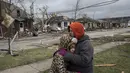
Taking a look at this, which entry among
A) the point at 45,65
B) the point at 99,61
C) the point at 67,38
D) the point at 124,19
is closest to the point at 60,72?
the point at 67,38

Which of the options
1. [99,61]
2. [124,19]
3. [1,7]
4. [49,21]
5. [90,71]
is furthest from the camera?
[124,19]

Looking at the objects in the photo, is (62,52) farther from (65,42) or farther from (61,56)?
(65,42)

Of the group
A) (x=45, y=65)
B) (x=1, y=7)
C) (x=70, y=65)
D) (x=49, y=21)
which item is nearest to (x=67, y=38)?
(x=70, y=65)

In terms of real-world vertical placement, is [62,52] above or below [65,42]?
below

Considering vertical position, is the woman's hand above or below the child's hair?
below

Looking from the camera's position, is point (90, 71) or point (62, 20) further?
point (62, 20)

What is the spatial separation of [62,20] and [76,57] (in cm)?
5546

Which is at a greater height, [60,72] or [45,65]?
[60,72]

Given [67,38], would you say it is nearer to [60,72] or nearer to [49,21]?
[60,72]

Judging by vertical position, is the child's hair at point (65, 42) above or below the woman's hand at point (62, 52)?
above

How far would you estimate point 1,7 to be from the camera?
103 feet

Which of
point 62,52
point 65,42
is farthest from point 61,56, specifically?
point 65,42

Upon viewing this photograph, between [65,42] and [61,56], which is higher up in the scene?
[65,42]

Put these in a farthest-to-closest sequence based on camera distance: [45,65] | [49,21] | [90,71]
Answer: [49,21]
[45,65]
[90,71]
